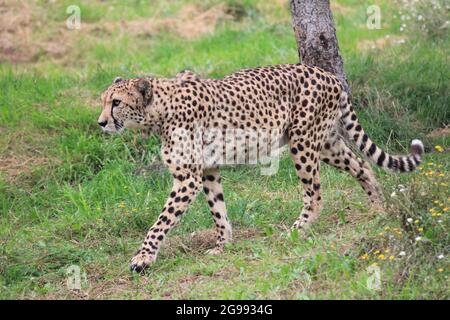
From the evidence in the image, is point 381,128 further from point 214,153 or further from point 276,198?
point 214,153

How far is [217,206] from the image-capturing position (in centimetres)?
675

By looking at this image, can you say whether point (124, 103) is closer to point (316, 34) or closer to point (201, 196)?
point (201, 196)

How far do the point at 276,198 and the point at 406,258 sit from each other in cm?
198

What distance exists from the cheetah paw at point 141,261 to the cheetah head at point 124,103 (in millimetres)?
861

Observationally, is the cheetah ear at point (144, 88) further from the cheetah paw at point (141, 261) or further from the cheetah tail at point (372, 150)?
the cheetah tail at point (372, 150)

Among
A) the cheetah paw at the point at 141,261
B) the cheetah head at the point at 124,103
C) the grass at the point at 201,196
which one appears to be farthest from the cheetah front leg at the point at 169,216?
the cheetah head at the point at 124,103

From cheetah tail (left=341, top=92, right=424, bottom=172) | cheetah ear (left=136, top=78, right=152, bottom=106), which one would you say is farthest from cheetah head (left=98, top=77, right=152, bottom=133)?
cheetah tail (left=341, top=92, right=424, bottom=172)

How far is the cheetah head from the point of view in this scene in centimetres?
645

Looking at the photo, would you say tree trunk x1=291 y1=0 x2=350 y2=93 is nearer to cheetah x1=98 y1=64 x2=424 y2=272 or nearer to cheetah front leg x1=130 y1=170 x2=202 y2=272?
cheetah x1=98 y1=64 x2=424 y2=272

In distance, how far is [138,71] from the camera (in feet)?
31.6

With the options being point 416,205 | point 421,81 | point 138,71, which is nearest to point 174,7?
point 138,71

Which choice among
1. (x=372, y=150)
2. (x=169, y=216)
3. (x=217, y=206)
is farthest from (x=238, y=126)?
(x=372, y=150)

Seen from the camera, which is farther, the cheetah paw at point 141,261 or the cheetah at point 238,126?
the cheetah at point 238,126

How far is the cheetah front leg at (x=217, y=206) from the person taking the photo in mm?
6672
